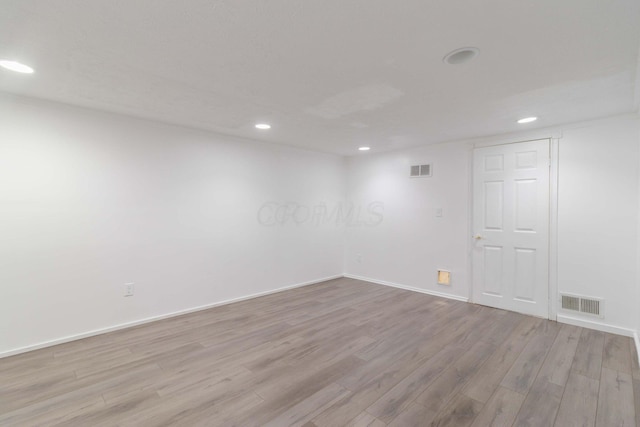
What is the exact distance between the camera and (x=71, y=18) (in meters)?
1.51

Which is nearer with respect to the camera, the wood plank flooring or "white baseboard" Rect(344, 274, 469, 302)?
the wood plank flooring

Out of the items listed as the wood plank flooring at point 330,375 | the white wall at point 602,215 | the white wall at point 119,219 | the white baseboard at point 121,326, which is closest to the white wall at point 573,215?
the white wall at point 602,215

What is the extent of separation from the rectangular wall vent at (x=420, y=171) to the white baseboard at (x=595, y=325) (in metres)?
2.46

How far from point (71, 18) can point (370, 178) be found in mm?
4409

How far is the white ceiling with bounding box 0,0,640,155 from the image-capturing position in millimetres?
1436

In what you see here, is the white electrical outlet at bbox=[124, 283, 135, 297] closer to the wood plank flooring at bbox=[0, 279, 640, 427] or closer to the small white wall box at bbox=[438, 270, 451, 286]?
the wood plank flooring at bbox=[0, 279, 640, 427]

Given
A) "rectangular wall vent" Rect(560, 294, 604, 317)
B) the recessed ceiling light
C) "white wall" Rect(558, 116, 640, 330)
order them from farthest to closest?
"rectangular wall vent" Rect(560, 294, 604, 317) → "white wall" Rect(558, 116, 640, 330) → the recessed ceiling light

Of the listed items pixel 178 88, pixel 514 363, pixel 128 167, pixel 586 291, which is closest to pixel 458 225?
pixel 586 291

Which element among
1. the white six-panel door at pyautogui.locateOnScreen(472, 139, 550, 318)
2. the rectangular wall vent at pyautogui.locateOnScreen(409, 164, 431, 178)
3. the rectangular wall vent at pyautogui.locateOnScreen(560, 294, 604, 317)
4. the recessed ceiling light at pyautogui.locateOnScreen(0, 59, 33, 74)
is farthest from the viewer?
the rectangular wall vent at pyautogui.locateOnScreen(409, 164, 431, 178)

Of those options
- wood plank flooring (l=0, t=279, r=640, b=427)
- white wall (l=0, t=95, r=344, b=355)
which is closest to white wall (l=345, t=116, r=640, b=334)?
wood plank flooring (l=0, t=279, r=640, b=427)

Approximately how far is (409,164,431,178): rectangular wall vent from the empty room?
0.15 feet

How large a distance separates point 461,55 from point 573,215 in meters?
2.71

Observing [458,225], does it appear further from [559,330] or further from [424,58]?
[424,58]

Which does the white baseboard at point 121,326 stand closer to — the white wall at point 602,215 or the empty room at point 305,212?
the empty room at point 305,212
